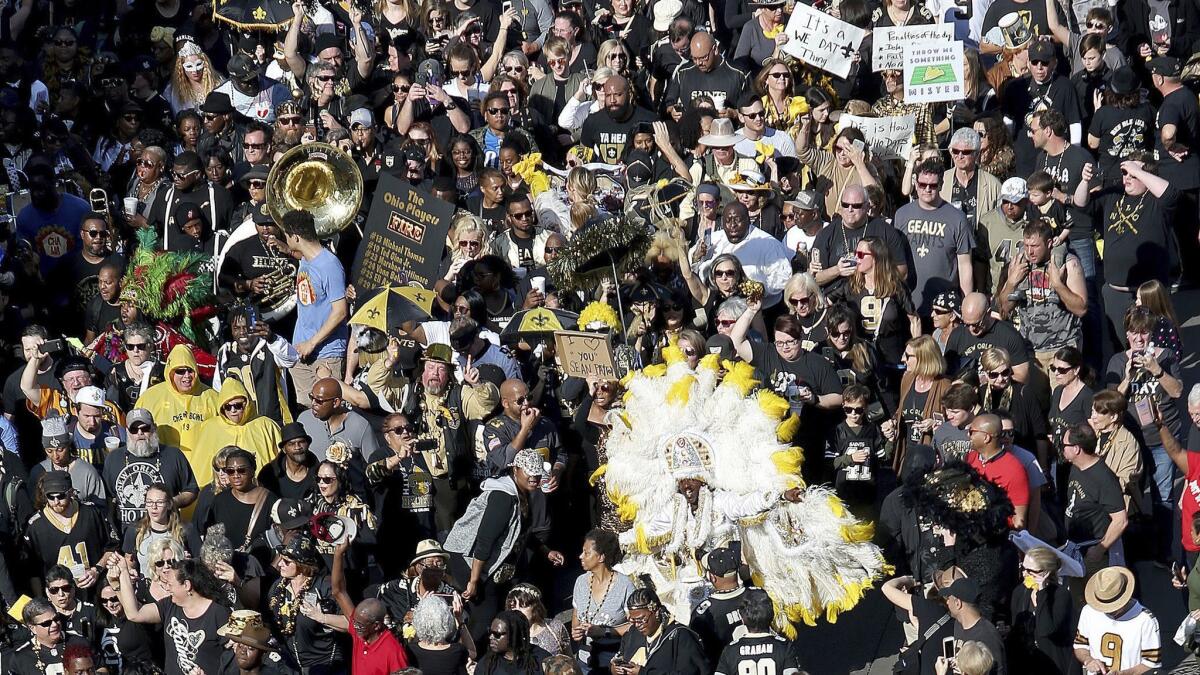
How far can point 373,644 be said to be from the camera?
13.8 metres

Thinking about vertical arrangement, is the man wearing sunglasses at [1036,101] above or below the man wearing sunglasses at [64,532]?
above

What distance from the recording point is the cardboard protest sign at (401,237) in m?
Result: 17.3

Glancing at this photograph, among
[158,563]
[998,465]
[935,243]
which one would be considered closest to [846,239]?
[935,243]

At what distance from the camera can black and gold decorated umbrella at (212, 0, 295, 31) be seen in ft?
69.5

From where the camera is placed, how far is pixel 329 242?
58.6 ft

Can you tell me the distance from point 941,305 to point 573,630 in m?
3.41

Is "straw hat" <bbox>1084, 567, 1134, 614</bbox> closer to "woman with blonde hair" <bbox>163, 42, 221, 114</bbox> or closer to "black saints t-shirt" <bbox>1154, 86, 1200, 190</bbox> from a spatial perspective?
"black saints t-shirt" <bbox>1154, 86, 1200, 190</bbox>

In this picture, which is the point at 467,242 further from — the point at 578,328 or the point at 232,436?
the point at 232,436

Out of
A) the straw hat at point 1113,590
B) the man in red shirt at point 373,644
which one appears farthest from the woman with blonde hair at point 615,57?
the straw hat at point 1113,590

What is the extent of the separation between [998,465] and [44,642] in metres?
5.50

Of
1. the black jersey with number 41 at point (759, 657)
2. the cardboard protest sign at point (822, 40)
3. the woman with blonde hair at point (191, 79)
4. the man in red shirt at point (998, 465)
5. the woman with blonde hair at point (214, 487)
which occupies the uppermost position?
the cardboard protest sign at point (822, 40)

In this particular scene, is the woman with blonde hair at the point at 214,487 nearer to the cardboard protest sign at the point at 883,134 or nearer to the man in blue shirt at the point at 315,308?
the man in blue shirt at the point at 315,308

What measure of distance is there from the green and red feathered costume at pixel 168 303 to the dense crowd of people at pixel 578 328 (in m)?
0.02

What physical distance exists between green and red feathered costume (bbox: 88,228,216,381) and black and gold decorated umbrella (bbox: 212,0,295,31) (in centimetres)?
429
